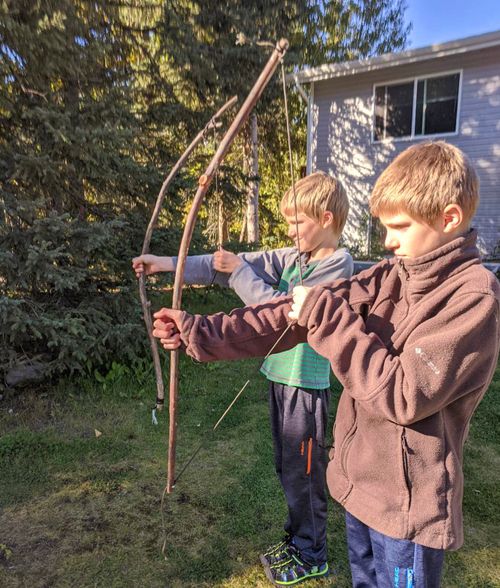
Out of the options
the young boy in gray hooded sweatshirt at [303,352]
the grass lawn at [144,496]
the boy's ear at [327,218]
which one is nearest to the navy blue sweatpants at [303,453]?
the young boy in gray hooded sweatshirt at [303,352]

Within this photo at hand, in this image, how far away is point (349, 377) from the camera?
114cm

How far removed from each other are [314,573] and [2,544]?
1.63 m

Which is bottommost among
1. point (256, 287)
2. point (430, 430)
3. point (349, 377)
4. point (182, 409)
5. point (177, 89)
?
point (182, 409)

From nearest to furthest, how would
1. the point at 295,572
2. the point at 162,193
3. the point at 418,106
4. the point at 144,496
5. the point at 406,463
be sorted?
the point at 406,463, the point at 162,193, the point at 295,572, the point at 144,496, the point at 418,106

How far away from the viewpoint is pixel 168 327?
1.34 metres

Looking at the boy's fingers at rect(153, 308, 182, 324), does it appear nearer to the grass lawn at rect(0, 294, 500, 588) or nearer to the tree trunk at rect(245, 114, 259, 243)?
the grass lawn at rect(0, 294, 500, 588)

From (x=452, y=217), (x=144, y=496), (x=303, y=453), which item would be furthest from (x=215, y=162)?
(x=144, y=496)

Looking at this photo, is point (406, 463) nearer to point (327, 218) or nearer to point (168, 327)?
point (168, 327)

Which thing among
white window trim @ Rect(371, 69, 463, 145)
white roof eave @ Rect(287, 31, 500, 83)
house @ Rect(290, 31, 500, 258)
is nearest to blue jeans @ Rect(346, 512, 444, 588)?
house @ Rect(290, 31, 500, 258)

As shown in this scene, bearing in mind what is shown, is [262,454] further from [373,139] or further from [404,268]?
[373,139]

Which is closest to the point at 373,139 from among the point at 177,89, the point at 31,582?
the point at 177,89

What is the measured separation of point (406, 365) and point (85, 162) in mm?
3540

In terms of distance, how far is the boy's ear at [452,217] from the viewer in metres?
1.13

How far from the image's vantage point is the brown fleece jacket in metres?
1.07
